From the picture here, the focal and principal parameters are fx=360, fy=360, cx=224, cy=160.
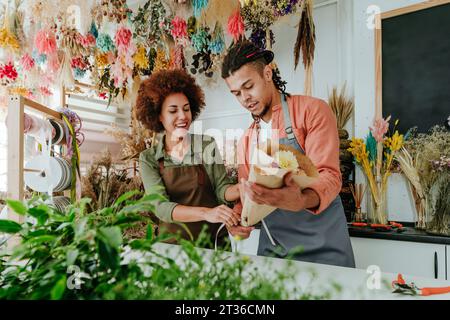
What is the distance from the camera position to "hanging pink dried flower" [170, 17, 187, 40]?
229 centimetres

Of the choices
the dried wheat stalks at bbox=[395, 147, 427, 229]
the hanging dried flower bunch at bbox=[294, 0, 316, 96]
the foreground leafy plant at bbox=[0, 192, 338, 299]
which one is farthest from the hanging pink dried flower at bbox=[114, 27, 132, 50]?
the foreground leafy plant at bbox=[0, 192, 338, 299]

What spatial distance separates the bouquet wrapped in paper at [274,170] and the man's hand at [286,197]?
0.07 feet

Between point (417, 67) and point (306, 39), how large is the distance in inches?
22.9

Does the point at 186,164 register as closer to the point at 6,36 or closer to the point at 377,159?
the point at 377,159

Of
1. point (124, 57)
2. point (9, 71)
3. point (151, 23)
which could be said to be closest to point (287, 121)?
point (151, 23)

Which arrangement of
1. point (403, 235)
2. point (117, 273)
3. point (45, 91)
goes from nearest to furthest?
point (117, 273), point (403, 235), point (45, 91)

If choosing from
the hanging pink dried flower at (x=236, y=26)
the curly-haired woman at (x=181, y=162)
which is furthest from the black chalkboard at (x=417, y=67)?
the curly-haired woman at (x=181, y=162)

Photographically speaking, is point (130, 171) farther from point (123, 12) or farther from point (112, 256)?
point (112, 256)

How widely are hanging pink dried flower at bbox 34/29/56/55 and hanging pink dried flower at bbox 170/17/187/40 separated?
43.9 inches

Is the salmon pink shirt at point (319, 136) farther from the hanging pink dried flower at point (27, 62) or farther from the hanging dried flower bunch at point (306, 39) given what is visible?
the hanging pink dried flower at point (27, 62)

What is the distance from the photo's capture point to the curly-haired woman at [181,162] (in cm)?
211

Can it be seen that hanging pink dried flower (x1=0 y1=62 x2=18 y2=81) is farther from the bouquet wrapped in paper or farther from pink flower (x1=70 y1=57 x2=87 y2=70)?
the bouquet wrapped in paper

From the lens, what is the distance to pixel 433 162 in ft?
5.46

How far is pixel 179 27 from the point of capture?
2295mm
